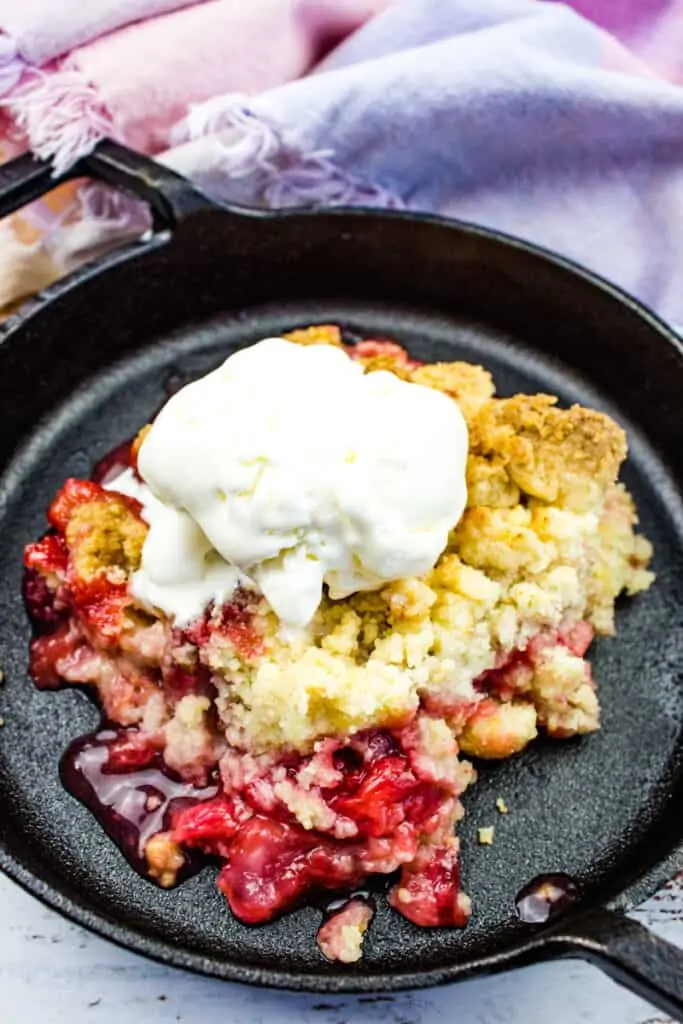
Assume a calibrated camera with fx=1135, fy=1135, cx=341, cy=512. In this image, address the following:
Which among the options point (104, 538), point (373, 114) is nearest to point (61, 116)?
point (373, 114)

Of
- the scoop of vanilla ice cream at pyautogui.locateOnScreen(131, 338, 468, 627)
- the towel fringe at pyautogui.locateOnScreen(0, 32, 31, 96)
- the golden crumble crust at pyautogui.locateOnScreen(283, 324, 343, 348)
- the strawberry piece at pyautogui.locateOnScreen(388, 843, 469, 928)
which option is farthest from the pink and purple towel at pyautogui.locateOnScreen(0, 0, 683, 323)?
the strawberry piece at pyautogui.locateOnScreen(388, 843, 469, 928)

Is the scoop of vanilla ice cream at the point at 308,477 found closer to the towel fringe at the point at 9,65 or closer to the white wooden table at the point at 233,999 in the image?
the white wooden table at the point at 233,999

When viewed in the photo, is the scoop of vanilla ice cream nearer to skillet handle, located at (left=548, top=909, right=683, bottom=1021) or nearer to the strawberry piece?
the strawberry piece

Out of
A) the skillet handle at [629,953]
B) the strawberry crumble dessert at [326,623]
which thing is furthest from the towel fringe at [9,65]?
the skillet handle at [629,953]

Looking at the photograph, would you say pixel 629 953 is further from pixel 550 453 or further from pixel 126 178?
pixel 126 178

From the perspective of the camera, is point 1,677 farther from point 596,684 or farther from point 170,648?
point 596,684

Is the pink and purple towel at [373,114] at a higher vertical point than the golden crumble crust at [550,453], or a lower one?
higher
